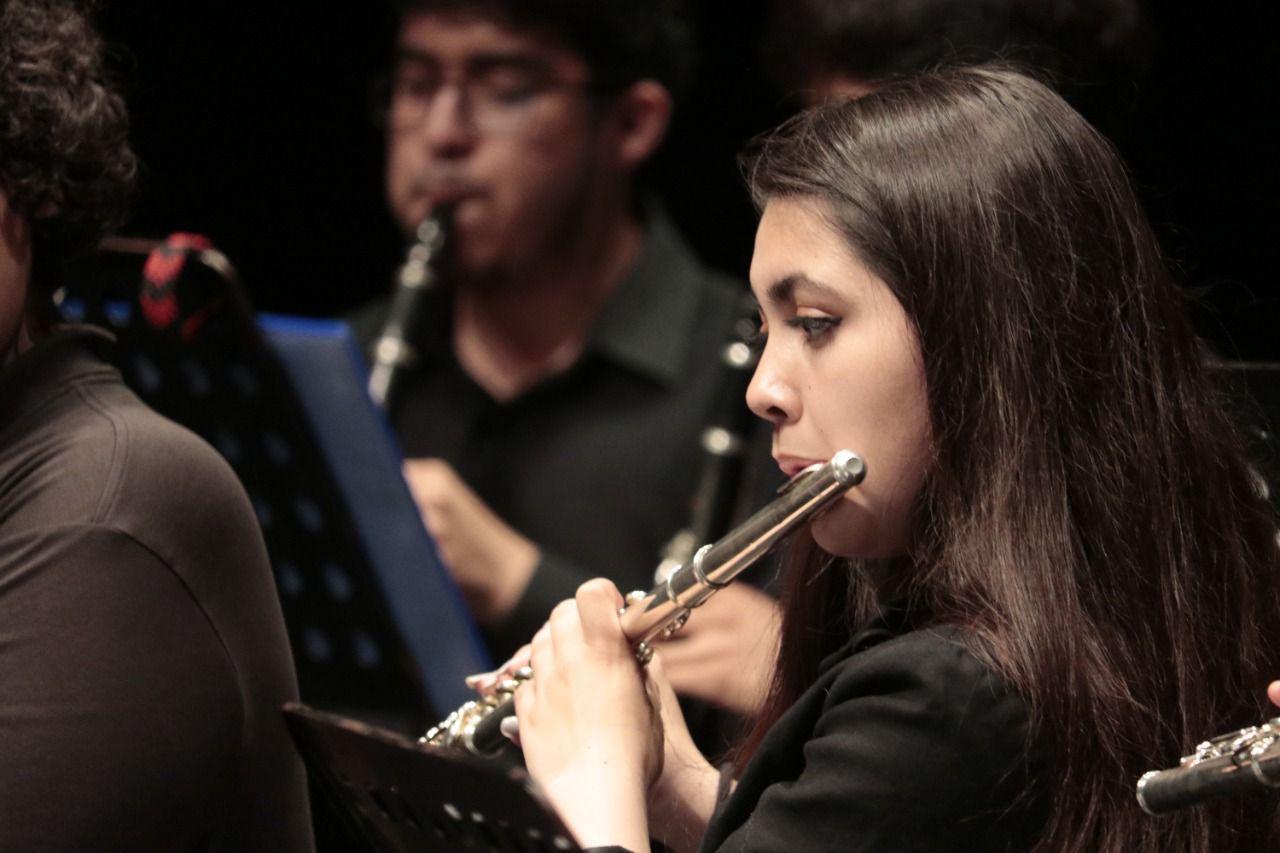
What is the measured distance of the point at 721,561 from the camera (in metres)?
1.29

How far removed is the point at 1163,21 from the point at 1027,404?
55.7 inches

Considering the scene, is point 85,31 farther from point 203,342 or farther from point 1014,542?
point 1014,542

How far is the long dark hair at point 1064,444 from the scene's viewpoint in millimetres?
1158

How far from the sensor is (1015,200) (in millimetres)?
1220

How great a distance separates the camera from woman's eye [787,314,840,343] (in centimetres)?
124

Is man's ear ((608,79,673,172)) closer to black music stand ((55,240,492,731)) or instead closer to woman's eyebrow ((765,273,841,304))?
black music stand ((55,240,492,731))

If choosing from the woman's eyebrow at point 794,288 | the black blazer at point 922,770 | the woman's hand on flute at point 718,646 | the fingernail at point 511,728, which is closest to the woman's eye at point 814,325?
the woman's eyebrow at point 794,288

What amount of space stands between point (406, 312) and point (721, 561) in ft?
4.75

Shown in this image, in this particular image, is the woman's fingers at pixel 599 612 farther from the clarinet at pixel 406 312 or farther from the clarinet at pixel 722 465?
the clarinet at pixel 406 312

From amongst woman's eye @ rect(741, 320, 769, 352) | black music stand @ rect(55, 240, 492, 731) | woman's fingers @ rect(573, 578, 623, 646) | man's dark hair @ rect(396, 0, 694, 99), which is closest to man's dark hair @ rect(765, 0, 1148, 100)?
man's dark hair @ rect(396, 0, 694, 99)

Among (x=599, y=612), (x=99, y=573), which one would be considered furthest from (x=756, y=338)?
(x=99, y=573)

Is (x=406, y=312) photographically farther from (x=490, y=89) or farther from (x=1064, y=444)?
(x=1064, y=444)

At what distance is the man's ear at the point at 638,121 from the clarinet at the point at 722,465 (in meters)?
0.51

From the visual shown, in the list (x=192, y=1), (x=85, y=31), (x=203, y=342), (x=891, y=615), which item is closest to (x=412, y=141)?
(x=192, y=1)
